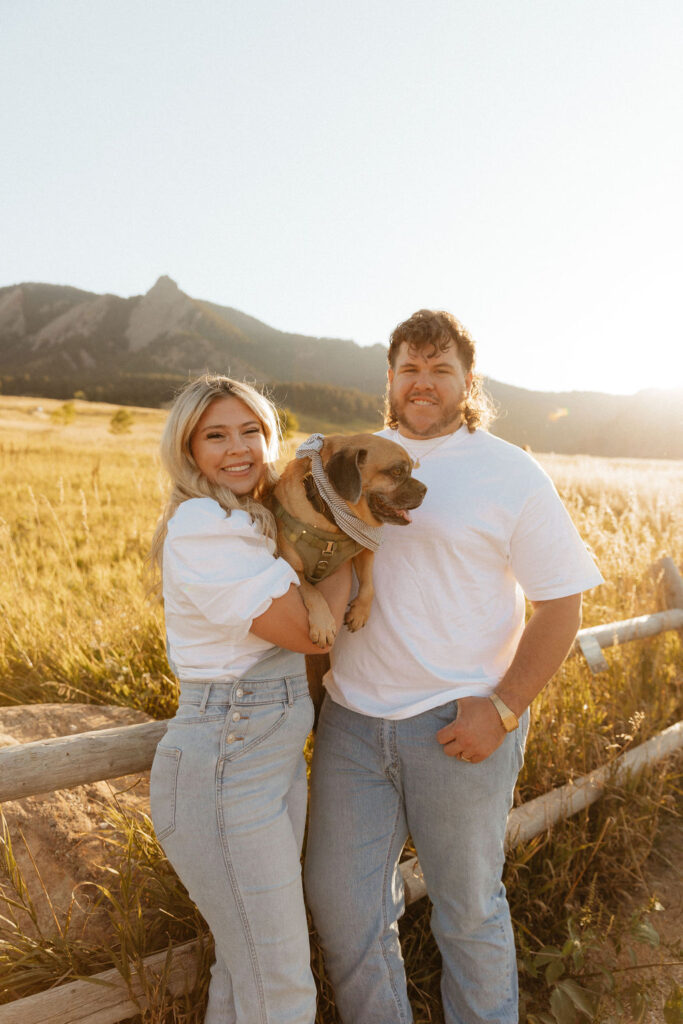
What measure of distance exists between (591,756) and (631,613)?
1.42 metres

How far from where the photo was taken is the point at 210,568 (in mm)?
1868

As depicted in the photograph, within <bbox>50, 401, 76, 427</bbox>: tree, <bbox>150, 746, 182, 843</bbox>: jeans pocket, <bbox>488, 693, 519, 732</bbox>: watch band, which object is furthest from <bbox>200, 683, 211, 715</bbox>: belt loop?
<bbox>50, 401, 76, 427</bbox>: tree

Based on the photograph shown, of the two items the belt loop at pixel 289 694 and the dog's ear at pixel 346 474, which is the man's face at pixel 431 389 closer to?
the dog's ear at pixel 346 474

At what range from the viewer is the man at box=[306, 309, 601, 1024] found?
2131mm

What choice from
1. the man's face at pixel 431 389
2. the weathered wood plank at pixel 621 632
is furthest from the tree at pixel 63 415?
the man's face at pixel 431 389

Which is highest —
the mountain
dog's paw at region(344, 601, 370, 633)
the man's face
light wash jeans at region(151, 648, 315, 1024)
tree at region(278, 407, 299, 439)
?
→ the mountain

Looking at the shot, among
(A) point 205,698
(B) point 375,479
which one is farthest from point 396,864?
(B) point 375,479

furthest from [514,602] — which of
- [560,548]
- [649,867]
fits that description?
[649,867]

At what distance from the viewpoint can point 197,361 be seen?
112 m

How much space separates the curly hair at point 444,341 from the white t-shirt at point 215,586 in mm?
1224

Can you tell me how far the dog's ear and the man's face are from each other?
0.48m

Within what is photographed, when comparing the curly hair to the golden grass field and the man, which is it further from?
the golden grass field

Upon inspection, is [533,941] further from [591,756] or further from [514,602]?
[514,602]

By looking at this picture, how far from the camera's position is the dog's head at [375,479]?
7.47 ft
